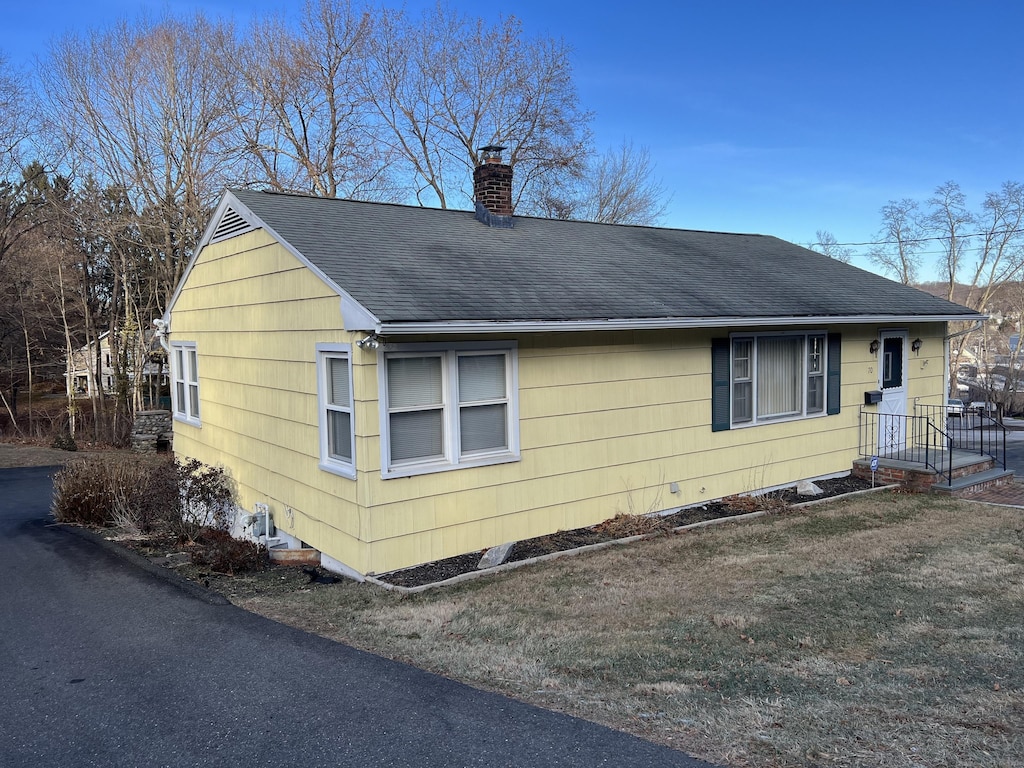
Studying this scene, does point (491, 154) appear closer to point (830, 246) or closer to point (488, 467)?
point (488, 467)

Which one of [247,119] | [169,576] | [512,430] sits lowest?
[169,576]

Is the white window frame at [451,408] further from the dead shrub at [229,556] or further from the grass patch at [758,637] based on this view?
the dead shrub at [229,556]

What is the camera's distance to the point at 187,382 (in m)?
12.6

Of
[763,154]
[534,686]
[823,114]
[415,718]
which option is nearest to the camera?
[415,718]

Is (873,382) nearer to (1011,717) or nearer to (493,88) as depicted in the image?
(1011,717)

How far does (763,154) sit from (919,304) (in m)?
22.1

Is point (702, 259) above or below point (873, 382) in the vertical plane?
above

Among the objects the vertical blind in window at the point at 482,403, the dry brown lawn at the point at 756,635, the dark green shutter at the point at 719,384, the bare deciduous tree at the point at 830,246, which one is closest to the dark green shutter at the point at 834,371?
the dark green shutter at the point at 719,384

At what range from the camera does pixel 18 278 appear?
26.7 metres

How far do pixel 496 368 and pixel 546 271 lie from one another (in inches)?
75.1

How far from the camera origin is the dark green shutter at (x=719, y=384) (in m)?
9.80

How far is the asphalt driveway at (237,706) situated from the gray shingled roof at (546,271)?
120 inches

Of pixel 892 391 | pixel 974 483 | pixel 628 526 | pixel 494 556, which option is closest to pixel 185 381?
pixel 494 556

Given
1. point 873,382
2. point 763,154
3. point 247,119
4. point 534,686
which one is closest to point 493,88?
point 247,119
